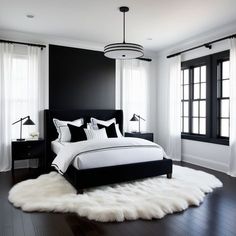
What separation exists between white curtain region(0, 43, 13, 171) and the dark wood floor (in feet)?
6.47

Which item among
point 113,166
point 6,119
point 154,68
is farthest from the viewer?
point 154,68

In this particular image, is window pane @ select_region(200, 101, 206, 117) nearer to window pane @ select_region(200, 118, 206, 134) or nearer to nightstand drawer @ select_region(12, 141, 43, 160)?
window pane @ select_region(200, 118, 206, 134)

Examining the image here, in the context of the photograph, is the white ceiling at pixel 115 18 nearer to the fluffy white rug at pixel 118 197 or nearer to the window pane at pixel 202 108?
the window pane at pixel 202 108

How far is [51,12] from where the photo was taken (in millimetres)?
3883

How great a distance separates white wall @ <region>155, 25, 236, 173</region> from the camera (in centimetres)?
471

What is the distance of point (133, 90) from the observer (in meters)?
6.16

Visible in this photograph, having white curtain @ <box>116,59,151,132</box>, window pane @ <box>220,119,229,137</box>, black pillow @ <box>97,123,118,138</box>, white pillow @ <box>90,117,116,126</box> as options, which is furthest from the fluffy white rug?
white curtain @ <box>116,59,151,132</box>

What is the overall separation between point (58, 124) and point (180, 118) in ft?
9.45

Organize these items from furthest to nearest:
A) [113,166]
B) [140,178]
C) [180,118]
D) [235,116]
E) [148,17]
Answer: [180,118] < [235,116] < [148,17] < [140,178] < [113,166]

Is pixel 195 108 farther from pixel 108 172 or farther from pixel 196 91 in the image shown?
pixel 108 172

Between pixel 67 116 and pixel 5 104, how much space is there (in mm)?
1292

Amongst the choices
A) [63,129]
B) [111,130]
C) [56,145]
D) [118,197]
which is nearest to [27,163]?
[56,145]

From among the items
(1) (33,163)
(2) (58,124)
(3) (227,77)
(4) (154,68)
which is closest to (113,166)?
(2) (58,124)

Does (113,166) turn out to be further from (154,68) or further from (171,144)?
(154,68)
